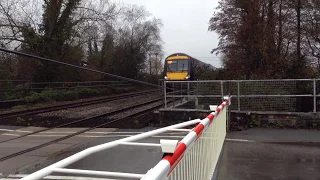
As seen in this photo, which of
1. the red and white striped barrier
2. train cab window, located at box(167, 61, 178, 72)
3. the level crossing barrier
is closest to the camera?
the red and white striped barrier

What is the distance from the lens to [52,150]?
7758mm

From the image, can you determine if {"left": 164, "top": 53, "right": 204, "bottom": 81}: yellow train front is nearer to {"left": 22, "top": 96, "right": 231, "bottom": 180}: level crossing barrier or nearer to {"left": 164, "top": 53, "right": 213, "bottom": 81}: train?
{"left": 164, "top": 53, "right": 213, "bottom": 81}: train

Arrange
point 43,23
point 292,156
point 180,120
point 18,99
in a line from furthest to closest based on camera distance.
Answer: point 43,23, point 18,99, point 180,120, point 292,156

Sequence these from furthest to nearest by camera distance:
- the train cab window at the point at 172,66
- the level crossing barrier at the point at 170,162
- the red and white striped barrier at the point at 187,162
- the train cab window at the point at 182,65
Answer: the train cab window at the point at 172,66, the train cab window at the point at 182,65, the level crossing barrier at the point at 170,162, the red and white striped barrier at the point at 187,162

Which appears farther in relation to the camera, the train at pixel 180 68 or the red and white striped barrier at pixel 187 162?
the train at pixel 180 68

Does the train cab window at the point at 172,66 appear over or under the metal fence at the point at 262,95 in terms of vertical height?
over

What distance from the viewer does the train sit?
93.5ft

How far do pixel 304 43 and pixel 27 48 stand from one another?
21.2 meters

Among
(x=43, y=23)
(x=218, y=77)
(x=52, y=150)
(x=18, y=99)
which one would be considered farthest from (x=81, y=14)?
(x=52, y=150)

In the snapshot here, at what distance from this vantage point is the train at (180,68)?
28.5m

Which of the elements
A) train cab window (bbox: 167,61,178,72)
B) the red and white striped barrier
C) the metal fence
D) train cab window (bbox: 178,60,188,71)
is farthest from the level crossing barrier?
train cab window (bbox: 167,61,178,72)

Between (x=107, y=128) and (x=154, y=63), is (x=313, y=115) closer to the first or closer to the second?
(x=107, y=128)

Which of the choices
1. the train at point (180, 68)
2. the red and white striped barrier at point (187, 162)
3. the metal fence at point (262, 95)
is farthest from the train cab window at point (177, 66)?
the red and white striped barrier at point (187, 162)

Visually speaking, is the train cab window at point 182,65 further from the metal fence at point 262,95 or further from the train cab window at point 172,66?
the metal fence at point 262,95
